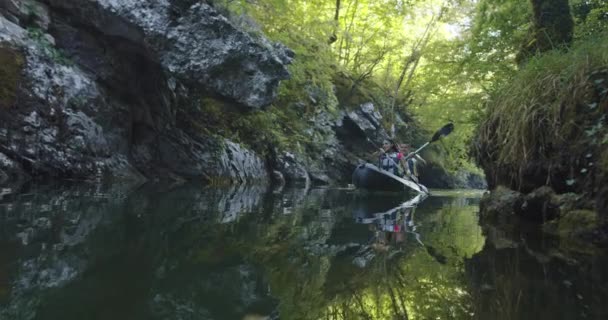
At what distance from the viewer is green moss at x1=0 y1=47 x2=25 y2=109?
636 centimetres

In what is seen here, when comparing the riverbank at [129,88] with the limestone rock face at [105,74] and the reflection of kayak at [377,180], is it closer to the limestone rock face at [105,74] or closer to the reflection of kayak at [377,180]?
the limestone rock face at [105,74]

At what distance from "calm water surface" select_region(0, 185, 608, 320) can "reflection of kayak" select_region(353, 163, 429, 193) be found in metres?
7.26

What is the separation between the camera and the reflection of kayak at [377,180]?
35.2 ft

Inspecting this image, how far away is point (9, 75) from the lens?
21.3 ft

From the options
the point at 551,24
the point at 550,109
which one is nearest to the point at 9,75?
the point at 550,109

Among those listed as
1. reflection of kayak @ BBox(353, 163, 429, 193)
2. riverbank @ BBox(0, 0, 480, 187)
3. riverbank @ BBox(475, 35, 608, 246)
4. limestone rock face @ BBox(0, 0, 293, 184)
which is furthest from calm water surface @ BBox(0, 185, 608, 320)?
reflection of kayak @ BBox(353, 163, 429, 193)

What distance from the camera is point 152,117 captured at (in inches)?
387

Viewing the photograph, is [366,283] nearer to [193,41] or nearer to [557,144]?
[557,144]

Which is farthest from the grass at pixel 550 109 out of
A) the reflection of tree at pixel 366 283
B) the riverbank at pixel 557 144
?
the reflection of tree at pixel 366 283

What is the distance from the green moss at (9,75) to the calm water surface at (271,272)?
3.71 meters

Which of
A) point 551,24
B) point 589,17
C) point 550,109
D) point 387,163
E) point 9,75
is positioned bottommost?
point 550,109

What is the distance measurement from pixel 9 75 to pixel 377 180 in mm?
7696

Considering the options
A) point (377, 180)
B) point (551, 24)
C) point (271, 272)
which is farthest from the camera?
point (377, 180)

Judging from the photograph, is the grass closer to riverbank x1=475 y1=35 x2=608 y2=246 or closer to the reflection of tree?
riverbank x1=475 y1=35 x2=608 y2=246
